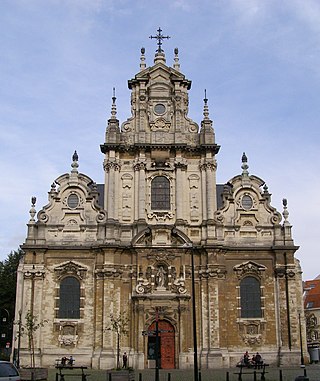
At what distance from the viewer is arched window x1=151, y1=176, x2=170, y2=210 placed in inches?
1572

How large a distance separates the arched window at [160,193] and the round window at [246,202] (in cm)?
552

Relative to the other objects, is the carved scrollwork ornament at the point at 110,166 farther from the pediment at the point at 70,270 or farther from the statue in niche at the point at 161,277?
the statue in niche at the point at 161,277

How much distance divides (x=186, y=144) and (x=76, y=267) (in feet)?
39.2

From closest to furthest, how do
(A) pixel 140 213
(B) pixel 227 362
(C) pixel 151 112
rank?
(B) pixel 227 362 < (A) pixel 140 213 < (C) pixel 151 112

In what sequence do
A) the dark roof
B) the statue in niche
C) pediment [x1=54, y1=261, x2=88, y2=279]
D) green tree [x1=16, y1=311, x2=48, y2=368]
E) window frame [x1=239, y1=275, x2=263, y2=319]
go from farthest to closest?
the dark roof < pediment [x1=54, y1=261, x2=88, y2=279] < window frame [x1=239, y1=275, x2=263, y2=319] < the statue in niche < green tree [x1=16, y1=311, x2=48, y2=368]

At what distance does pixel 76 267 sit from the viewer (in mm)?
38031

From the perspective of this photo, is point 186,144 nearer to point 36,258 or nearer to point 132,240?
point 132,240

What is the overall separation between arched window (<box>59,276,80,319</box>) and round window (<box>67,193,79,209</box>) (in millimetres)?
5231

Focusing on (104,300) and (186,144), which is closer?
(104,300)

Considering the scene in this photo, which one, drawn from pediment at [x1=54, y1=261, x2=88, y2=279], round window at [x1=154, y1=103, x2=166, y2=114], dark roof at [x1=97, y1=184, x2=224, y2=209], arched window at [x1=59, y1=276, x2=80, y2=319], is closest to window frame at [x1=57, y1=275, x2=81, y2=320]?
arched window at [x1=59, y1=276, x2=80, y2=319]

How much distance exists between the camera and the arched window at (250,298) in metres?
37.8

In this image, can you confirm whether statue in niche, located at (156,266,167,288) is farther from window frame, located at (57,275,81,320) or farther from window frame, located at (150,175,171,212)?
window frame, located at (57,275,81,320)

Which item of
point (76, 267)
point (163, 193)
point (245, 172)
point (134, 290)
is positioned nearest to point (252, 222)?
point (245, 172)

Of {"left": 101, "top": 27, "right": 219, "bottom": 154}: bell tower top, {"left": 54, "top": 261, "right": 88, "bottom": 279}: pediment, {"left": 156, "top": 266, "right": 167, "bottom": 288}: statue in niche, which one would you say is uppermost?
{"left": 101, "top": 27, "right": 219, "bottom": 154}: bell tower top
